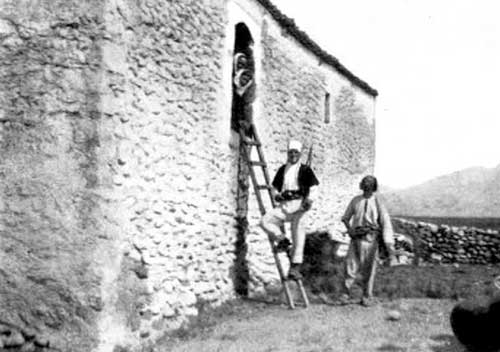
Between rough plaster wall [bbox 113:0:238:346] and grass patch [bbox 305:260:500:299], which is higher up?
rough plaster wall [bbox 113:0:238:346]

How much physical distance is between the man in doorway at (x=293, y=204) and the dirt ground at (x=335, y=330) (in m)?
0.83

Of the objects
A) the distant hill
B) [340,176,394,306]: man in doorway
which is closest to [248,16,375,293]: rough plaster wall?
[340,176,394,306]: man in doorway

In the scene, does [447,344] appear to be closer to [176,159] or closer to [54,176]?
[176,159]

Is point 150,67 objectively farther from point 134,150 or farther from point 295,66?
point 295,66

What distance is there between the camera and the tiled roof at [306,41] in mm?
9499

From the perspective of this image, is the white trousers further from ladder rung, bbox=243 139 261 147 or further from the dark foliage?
the dark foliage

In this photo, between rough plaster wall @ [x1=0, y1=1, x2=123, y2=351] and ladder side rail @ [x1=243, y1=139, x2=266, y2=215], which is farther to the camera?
ladder side rail @ [x1=243, y1=139, x2=266, y2=215]

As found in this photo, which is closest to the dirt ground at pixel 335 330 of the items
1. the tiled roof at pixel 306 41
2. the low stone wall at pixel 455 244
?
the tiled roof at pixel 306 41

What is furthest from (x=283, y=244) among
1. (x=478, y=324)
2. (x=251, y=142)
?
(x=478, y=324)

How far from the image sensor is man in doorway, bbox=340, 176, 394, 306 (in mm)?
7570

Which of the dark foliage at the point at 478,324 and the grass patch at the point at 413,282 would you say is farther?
the grass patch at the point at 413,282

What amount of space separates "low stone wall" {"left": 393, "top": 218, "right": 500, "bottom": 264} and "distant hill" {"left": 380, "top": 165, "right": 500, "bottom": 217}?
114 ft

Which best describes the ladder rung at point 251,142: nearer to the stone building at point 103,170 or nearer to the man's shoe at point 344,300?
the stone building at point 103,170

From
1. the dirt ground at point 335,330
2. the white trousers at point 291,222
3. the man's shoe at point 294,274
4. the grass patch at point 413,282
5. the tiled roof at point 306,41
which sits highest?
the tiled roof at point 306,41
